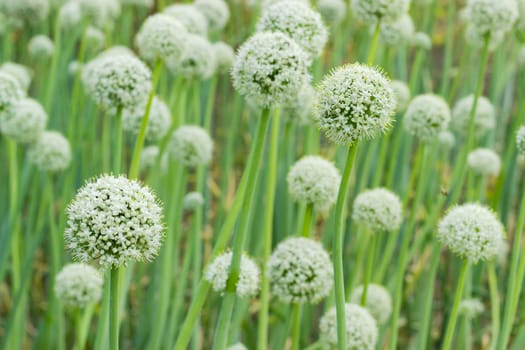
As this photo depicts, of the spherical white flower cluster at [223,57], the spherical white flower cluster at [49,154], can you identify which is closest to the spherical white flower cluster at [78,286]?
the spherical white flower cluster at [49,154]

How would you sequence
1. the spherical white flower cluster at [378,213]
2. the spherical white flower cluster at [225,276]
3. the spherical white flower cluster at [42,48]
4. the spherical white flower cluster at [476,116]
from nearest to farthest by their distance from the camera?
the spherical white flower cluster at [225,276], the spherical white flower cluster at [378,213], the spherical white flower cluster at [476,116], the spherical white flower cluster at [42,48]

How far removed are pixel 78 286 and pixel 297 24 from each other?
2.94 feet

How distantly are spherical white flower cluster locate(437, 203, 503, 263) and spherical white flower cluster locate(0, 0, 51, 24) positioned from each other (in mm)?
1896

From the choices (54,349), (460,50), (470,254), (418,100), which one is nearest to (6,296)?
(54,349)

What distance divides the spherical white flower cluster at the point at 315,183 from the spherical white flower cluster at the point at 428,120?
385mm

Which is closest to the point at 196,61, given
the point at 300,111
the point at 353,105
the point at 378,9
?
the point at 300,111

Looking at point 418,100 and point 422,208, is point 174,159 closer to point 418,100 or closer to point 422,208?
point 418,100

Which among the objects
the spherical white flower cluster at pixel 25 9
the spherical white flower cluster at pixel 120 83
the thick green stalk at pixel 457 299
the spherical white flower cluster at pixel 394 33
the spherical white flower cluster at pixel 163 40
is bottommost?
the thick green stalk at pixel 457 299

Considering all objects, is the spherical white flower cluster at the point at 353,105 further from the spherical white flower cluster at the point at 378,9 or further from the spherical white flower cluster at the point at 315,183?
the spherical white flower cluster at the point at 378,9

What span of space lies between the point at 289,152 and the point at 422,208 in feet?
3.67

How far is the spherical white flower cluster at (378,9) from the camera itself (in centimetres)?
192

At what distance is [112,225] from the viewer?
1102 millimetres

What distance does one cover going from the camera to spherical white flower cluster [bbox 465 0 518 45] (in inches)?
81.6

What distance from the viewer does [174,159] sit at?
228 cm
